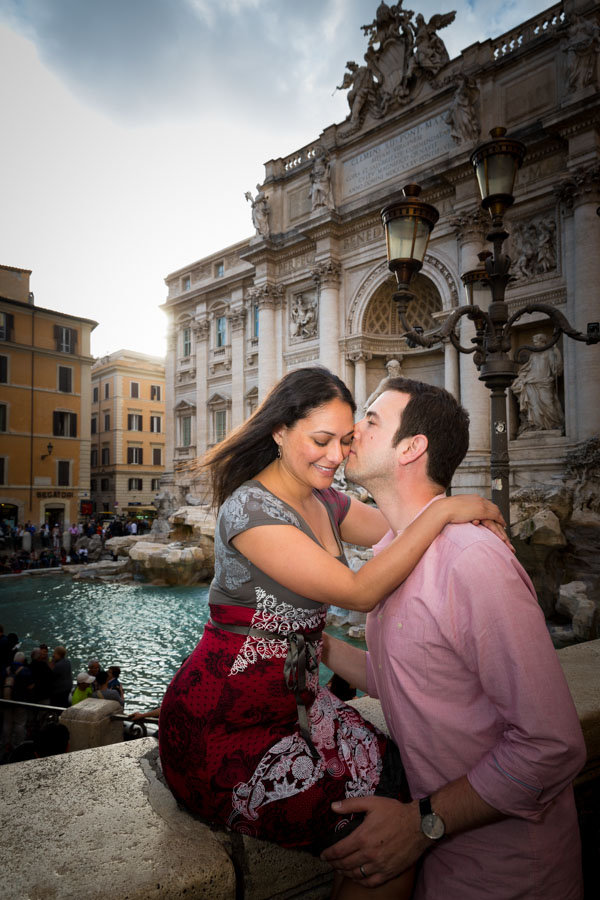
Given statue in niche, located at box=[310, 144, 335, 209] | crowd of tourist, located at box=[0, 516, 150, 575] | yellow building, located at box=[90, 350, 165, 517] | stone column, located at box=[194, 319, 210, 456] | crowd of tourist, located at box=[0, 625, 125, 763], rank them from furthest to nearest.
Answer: yellow building, located at box=[90, 350, 165, 517]
stone column, located at box=[194, 319, 210, 456]
crowd of tourist, located at box=[0, 516, 150, 575]
statue in niche, located at box=[310, 144, 335, 209]
crowd of tourist, located at box=[0, 625, 125, 763]

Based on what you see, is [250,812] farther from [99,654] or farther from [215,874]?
[99,654]

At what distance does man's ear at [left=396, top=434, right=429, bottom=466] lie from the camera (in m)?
1.85

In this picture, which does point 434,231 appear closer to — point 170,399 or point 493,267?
point 493,267

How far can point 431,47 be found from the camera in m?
17.6

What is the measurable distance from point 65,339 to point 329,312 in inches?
766

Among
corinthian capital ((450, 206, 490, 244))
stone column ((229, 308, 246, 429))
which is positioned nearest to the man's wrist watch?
corinthian capital ((450, 206, 490, 244))

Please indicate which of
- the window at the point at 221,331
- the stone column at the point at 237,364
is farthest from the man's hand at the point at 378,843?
the window at the point at 221,331

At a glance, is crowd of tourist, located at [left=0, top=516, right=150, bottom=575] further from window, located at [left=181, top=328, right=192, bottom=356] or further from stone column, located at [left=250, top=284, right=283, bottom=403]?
stone column, located at [left=250, top=284, right=283, bottom=403]

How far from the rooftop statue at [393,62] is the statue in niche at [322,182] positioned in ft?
4.74

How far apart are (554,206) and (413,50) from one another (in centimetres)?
817

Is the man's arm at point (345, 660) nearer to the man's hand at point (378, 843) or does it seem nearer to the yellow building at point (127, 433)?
the man's hand at point (378, 843)

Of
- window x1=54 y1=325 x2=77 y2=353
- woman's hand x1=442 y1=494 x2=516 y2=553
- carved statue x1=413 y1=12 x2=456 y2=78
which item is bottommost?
woman's hand x1=442 y1=494 x2=516 y2=553

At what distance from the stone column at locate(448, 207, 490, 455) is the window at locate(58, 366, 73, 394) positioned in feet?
80.8

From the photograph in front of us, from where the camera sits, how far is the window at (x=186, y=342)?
96.1 feet
